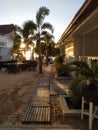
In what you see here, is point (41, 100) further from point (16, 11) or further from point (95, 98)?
point (16, 11)

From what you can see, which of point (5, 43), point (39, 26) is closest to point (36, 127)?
point (39, 26)

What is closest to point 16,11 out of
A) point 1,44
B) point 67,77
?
point 67,77

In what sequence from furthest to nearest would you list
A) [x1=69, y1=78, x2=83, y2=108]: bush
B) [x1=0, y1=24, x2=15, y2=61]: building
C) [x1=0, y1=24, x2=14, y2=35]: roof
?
[x1=0, y1=24, x2=14, y2=35]: roof < [x1=0, y1=24, x2=15, y2=61]: building < [x1=69, y1=78, x2=83, y2=108]: bush

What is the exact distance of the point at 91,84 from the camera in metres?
5.03

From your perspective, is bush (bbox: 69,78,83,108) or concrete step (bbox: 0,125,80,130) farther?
bush (bbox: 69,78,83,108)

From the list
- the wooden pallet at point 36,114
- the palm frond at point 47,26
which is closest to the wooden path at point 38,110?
the wooden pallet at point 36,114

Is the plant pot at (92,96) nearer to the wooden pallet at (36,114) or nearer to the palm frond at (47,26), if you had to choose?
the wooden pallet at (36,114)

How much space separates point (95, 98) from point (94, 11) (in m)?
1.95

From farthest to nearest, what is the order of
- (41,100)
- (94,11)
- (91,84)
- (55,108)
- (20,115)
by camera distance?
(41,100) → (55,108) → (20,115) → (91,84) → (94,11)

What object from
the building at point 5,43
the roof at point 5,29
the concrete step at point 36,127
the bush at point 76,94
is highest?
the roof at point 5,29

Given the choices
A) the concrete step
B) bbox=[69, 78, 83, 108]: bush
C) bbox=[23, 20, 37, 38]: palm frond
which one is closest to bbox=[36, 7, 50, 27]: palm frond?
bbox=[23, 20, 37, 38]: palm frond

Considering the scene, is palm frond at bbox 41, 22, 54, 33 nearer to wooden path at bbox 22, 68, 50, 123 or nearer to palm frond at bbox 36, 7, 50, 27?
palm frond at bbox 36, 7, 50, 27

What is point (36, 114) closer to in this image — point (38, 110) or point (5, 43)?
point (38, 110)

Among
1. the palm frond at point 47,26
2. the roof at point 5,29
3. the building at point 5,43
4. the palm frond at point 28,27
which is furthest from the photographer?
the roof at point 5,29
